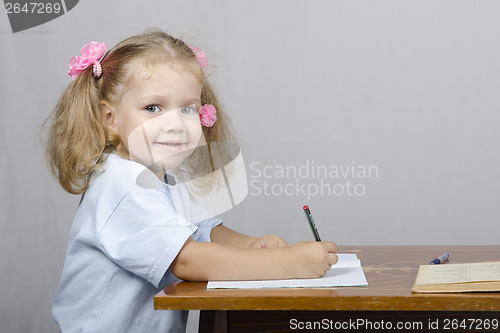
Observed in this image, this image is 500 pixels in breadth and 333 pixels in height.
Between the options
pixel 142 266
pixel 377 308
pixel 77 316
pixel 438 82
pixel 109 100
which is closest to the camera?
pixel 377 308

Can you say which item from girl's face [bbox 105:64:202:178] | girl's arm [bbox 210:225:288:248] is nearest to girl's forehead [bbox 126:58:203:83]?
girl's face [bbox 105:64:202:178]

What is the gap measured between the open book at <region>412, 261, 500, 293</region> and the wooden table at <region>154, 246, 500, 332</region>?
0.05 ft

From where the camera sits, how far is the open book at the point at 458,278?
1.06 meters

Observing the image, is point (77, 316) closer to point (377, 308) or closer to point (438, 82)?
point (377, 308)

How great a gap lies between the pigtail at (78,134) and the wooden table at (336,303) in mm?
356

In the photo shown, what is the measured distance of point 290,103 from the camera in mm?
2621

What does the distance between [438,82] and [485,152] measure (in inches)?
12.1

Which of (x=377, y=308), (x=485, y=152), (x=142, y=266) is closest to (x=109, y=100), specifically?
(x=142, y=266)

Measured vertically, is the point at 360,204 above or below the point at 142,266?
below

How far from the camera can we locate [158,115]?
1374mm

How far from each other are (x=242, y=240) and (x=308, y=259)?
0.36 meters

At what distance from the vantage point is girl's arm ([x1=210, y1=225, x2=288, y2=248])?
4.72 feet

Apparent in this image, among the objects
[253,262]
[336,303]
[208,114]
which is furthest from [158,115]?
[336,303]

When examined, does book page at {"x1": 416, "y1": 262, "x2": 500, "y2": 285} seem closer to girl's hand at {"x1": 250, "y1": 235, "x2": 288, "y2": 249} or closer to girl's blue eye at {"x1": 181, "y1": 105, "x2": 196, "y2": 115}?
girl's hand at {"x1": 250, "y1": 235, "x2": 288, "y2": 249}
